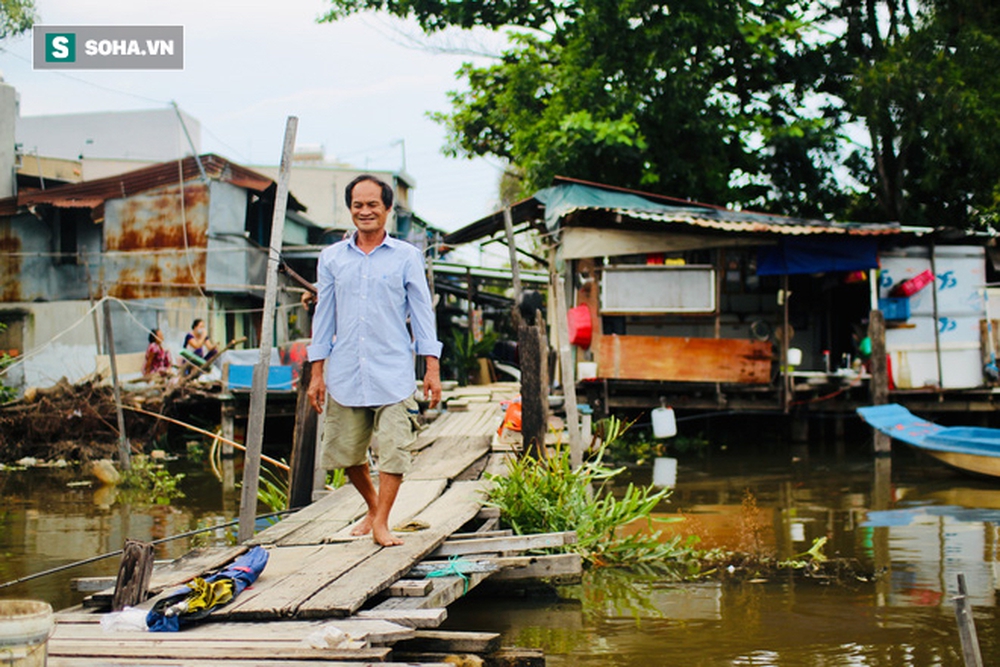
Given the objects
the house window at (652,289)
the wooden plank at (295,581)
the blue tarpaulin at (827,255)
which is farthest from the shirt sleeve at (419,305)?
the blue tarpaulin at (827,255)

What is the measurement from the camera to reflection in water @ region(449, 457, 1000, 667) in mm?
4617

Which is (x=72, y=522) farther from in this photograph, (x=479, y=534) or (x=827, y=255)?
(x=827, y=255)

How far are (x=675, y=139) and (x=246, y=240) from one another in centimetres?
906

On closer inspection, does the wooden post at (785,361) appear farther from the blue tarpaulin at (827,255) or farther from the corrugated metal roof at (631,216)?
the corrugated metal roof at (631,216)

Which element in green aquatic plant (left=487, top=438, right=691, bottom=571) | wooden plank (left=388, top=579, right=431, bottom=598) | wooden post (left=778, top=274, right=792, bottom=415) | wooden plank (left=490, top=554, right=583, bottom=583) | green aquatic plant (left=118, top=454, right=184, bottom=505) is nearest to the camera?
wooden plank (left=388, top=579, right=431, bottom=598)

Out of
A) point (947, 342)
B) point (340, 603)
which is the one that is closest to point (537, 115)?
point (947, 342)

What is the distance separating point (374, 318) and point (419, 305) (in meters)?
0.23

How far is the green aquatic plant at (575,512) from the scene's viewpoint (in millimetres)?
5824

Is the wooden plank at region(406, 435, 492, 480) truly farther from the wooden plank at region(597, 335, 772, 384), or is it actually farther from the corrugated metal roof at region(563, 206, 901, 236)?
Answer: the corrugated metal roof at region(563, 206, 901, 236)

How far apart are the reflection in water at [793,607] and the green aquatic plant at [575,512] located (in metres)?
0.22

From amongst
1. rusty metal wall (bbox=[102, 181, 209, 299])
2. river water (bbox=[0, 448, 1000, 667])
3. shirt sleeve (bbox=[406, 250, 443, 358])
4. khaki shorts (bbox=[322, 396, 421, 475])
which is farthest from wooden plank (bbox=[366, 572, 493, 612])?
rusty metal wall (bbox=[102, 181, 209, 299])

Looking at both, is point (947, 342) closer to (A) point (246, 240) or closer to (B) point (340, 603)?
(B) point (340, 603)

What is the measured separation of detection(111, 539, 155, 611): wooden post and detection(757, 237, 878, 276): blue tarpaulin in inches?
433

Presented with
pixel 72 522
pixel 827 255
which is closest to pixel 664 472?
pixel 827 255
